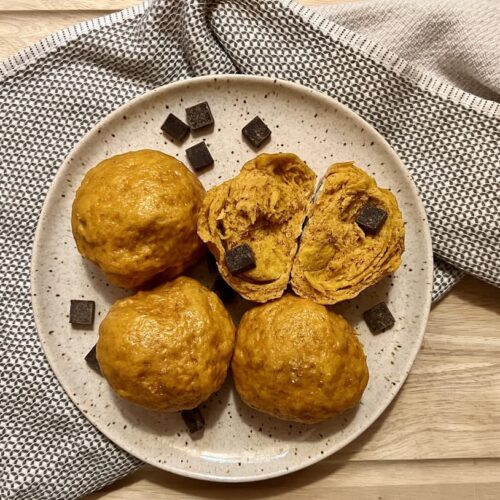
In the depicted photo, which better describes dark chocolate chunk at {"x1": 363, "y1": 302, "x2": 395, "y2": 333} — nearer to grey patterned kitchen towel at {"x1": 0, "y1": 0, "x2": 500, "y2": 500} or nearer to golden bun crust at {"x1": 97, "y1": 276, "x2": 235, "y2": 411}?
grey patterned kitchen towel at {"x1": 0, "y1": 0, "x2": 500, "y2": 500}

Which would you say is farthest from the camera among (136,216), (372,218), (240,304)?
(240,304)

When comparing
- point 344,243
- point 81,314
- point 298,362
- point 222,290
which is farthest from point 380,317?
point 81,314

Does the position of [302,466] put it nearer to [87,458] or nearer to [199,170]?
[87,458]

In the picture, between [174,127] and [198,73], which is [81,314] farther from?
[198,73]

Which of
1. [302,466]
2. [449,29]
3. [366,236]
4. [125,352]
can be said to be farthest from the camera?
[449,29]

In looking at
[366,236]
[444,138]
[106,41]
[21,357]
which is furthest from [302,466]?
[106,41]

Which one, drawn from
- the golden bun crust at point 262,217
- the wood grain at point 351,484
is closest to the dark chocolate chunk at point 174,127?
the golden bun crust at point 262,217
